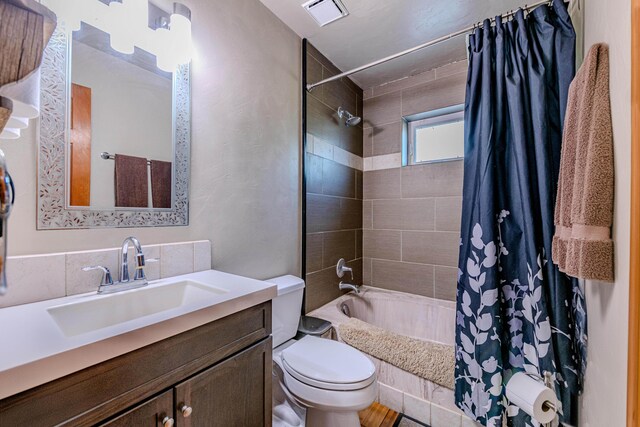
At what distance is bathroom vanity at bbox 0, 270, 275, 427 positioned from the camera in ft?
1.73

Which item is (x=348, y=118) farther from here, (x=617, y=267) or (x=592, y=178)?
(x=617, y=267)

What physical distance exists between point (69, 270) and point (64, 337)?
1.47 ft

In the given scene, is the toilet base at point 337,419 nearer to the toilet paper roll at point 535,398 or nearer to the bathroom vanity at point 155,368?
the bathroom vanity at point 155,368

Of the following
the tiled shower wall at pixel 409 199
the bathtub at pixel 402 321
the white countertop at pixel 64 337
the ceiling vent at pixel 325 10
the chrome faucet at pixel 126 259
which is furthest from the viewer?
the tiled shower wall at pixel 409 199

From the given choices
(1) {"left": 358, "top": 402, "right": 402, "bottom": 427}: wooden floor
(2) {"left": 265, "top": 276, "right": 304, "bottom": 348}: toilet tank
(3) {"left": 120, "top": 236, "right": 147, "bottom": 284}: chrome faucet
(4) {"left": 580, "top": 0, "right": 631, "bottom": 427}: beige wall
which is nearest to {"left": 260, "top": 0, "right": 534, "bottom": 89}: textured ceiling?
(4) {"left": 580, "top": 0, "right": 631, "bottom": 427}: beige wall

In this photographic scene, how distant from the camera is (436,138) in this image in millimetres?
Result: 2420

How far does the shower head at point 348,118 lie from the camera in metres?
2.33

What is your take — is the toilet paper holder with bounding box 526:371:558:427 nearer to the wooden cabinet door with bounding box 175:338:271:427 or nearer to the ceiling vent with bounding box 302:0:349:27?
the wooden cabinet door with bounding box 175:338:271:427

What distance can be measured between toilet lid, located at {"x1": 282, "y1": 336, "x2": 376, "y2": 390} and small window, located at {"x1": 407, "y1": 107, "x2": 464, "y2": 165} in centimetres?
174

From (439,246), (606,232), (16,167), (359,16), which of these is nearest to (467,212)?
(606,232)

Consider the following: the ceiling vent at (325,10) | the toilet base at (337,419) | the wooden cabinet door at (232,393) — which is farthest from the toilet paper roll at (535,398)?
the ceiling vent at (325,10)

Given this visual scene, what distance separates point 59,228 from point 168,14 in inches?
39.8

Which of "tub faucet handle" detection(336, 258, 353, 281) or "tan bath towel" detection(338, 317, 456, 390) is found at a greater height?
"tub faucet handle" detection(336, 258, 353, 281)

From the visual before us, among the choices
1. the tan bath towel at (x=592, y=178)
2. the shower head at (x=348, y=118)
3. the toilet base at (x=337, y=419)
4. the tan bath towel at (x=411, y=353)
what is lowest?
the toilet base at (x=337, y=419)
